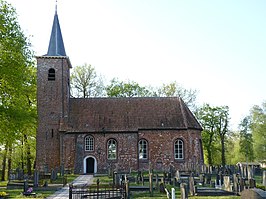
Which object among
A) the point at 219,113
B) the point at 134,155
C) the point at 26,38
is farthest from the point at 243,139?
the point at 26,38

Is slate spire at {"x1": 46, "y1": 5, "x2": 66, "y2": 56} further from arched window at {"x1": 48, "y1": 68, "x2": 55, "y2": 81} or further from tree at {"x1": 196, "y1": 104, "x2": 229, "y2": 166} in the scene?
tree at {"x1": 196, "y1": 104, "x2": 229, "y2": 166}

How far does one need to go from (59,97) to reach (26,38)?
39.9 ft

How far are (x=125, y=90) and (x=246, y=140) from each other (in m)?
20.3

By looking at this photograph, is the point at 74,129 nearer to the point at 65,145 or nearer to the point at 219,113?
the point at 65,145

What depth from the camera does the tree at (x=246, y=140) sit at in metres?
54.1

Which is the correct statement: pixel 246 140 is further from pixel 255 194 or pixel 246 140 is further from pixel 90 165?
pixel 255 194

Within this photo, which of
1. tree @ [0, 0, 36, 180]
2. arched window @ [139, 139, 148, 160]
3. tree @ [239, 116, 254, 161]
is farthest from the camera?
tree @ [239, 116, 254, 161]

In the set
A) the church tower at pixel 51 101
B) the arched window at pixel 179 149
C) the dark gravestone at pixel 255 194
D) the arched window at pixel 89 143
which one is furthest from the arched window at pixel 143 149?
the dark gravestone at pixel 255 194

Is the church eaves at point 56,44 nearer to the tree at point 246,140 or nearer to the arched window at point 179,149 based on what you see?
the arched window at point 179,149

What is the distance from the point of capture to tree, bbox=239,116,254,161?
54.1 meters

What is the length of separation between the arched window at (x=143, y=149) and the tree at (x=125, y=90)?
13066 mm

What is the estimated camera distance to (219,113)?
47.7 metres

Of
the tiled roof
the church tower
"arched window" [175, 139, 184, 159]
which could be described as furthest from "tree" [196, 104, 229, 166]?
the church tower

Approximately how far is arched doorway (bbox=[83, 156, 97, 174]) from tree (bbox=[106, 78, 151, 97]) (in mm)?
13713
